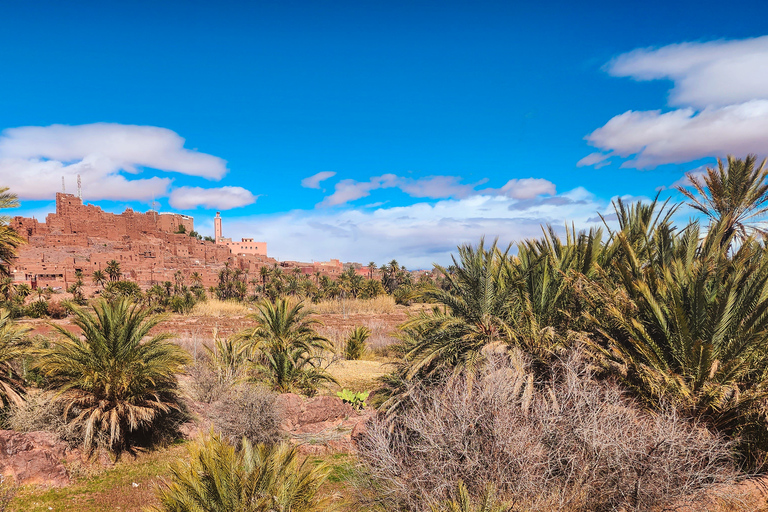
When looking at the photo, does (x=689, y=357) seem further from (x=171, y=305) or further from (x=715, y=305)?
(x=171, y=305)

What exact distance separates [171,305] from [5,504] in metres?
38.2

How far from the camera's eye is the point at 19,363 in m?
10.2

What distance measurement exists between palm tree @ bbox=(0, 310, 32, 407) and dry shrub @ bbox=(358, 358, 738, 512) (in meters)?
8.02

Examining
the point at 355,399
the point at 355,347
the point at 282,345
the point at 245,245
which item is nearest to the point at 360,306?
the point at 355,347

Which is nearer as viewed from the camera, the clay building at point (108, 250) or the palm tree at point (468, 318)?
the palm tree at point (468, 318)

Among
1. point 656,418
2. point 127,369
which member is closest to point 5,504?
point 127,369

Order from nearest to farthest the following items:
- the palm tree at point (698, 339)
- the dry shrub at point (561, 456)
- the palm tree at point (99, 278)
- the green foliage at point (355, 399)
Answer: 1. the dry shrub at point (561, 456)
2. the palm tree at point (698, 339)
3. the green foliage at point (355, 399)
4. the palm tree at point (99, 278)

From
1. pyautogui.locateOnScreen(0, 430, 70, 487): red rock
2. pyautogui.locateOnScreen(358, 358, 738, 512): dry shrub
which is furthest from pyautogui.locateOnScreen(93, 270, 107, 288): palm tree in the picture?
pyautogui.locateOnScreen(358, 358, 738, 512): dry shrub

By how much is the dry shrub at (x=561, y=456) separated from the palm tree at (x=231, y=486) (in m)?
1.14

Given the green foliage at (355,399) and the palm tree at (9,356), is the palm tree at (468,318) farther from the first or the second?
the palm tree at (9,356)

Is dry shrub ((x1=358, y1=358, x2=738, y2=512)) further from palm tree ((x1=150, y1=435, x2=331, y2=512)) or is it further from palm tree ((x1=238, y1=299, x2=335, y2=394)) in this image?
palm tree ((x1=238, y1=299, x2=335, y2=394))

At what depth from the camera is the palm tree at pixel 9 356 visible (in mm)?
8047

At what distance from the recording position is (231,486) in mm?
4094

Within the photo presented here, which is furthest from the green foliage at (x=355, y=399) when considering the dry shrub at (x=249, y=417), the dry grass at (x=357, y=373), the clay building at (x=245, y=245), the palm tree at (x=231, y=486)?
the clay building at (x=245, y=245)
